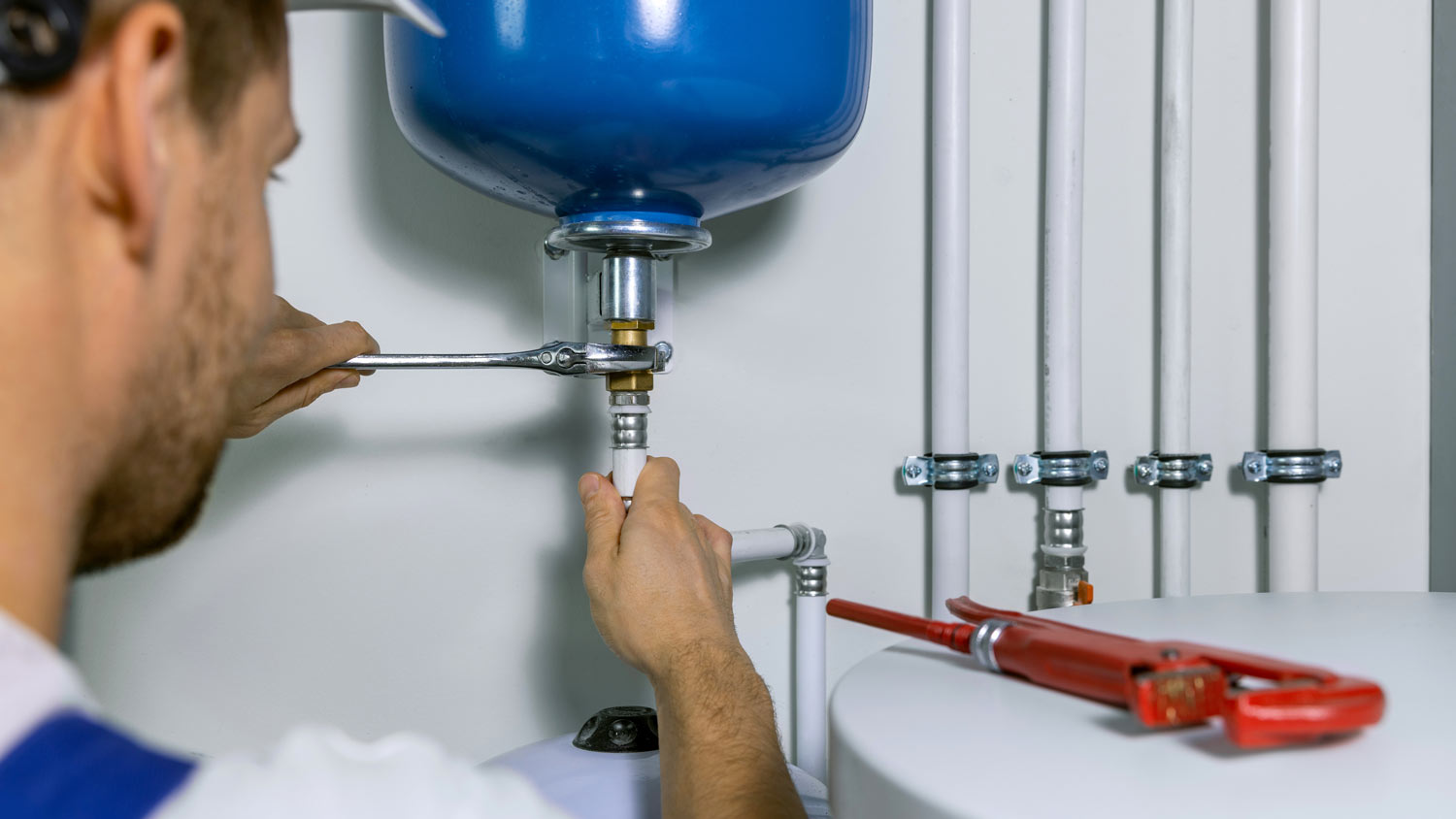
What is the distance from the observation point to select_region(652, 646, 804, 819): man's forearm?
0.52m

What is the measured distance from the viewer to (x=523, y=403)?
90 cm

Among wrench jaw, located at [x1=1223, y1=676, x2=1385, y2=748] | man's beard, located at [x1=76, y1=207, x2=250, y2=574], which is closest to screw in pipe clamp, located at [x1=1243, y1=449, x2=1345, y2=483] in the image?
wrench jaw, located at [x1=1223, y1=676, x2=1385, y2=748]

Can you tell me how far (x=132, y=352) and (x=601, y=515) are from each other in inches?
15.5

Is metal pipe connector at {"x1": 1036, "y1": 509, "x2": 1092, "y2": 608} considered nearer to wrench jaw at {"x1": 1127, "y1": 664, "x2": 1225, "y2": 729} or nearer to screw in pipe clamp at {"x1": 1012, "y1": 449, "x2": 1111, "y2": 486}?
screw in pipe clamp at {"x1": 1012, "y1": 449, "x2": 1111, "y2": 486}

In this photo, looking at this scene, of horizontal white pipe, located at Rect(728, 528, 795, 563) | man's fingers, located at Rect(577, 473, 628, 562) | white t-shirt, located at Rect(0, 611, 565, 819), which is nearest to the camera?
white t-shirt, located at Rect(0, 611, 565, 819)

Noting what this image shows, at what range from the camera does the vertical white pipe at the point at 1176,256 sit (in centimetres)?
93

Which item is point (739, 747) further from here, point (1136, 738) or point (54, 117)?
point (54, 117)

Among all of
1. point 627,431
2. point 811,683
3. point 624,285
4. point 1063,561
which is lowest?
point 811,683

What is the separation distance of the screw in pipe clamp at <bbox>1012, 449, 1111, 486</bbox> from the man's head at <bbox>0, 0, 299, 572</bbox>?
0.69 m

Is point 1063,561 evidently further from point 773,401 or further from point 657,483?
point 657,483

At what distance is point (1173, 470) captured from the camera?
37.2 inches

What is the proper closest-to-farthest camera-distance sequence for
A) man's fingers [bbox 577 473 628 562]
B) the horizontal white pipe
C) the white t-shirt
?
the white t-shirt < man's fingers [bbox 577 473 628 562] < the horizontal white pipe

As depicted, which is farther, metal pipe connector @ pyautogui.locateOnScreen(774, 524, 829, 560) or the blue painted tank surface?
metal pipe connector @ pyautogui.locateOnScreen(774, 524, 829, 560)

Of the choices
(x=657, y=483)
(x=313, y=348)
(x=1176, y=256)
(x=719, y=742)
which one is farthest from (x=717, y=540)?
(x=1176, y=256)
